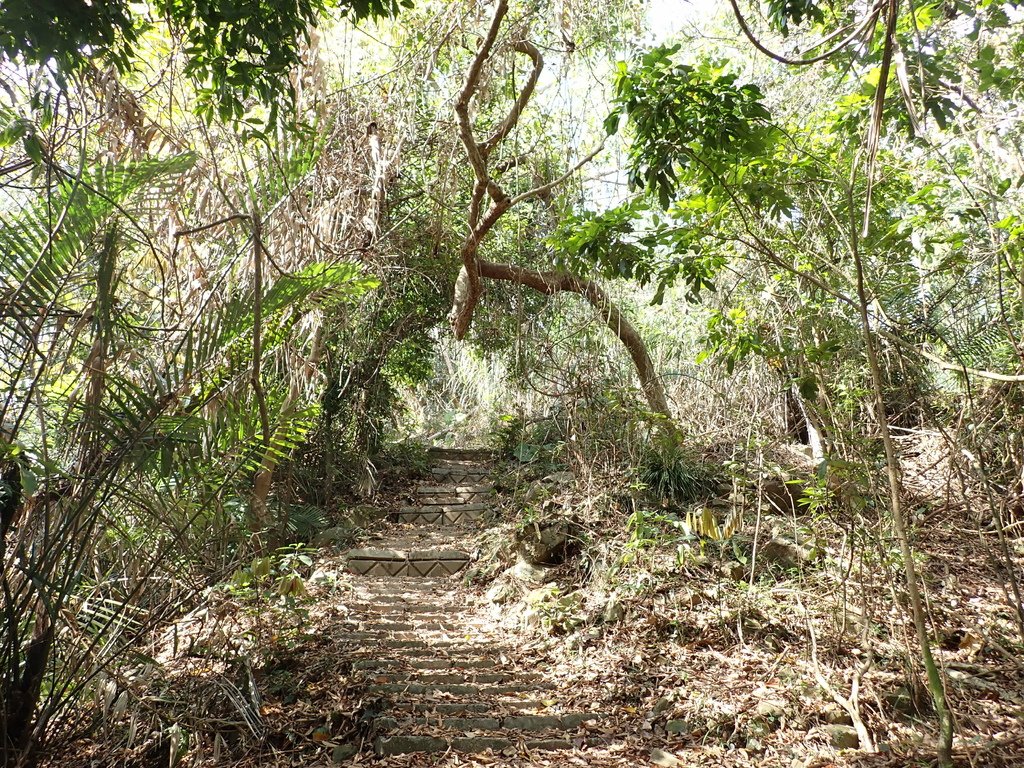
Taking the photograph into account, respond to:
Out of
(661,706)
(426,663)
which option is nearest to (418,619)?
(426,663)

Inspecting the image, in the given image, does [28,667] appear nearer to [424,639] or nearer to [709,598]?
[424,639]

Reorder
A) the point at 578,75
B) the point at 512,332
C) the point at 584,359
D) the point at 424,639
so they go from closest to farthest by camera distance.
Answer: the point at 424,639, the point at 578,75, the point at 584,359, the point at 512,332

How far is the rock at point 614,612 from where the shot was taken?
4.36m

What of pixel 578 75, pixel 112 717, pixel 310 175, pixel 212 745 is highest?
pixel 578 75

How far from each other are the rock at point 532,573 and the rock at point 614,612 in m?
0.86

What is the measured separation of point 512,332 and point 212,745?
5707 mm

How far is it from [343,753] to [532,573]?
2.34 metres

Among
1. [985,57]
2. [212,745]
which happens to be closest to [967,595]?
[985,57]

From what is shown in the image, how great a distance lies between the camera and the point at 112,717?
2805mm

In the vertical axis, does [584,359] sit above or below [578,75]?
below

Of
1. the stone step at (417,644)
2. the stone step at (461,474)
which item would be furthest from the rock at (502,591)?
the stone step at (461,474)

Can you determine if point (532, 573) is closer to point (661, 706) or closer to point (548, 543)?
point (548, 543)


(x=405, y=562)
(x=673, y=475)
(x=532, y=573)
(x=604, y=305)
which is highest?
(x=604, y=305)

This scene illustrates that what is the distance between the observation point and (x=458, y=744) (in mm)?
3236
